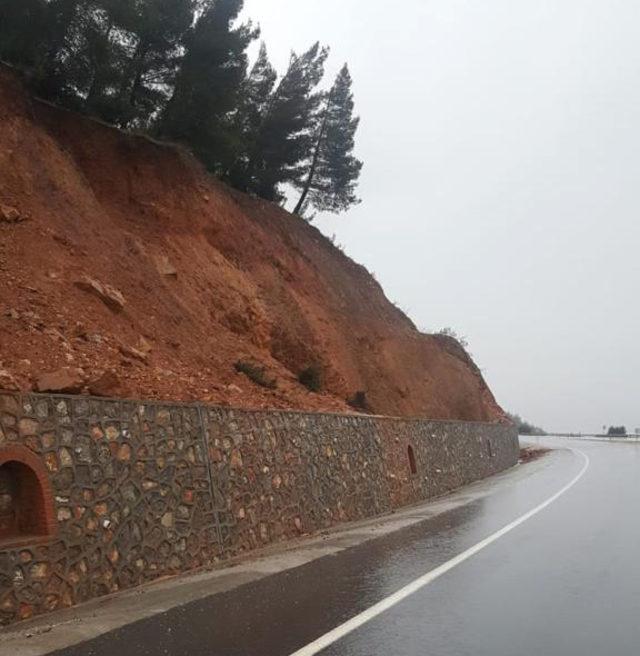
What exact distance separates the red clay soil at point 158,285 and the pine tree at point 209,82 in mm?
966

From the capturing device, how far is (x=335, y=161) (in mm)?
34281

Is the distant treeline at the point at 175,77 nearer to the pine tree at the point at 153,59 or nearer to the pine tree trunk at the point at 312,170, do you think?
the pine tree at the point at 153,59

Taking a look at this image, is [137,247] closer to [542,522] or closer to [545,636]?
[542,522]

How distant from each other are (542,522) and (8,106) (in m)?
14.5

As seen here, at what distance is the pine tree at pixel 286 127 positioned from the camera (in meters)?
29.5

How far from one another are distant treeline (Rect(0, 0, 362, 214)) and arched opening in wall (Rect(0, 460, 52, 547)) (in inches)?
541

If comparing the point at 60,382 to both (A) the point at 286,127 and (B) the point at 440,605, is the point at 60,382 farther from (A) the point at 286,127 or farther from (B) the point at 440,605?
(A) the point at 286,127

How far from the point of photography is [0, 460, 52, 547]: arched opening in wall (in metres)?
7.55

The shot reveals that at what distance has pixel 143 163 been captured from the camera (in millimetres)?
21297

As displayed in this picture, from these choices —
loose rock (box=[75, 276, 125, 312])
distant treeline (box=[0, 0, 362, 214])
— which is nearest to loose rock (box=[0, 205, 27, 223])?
loose rock (box=[75, 276, 125, 312])

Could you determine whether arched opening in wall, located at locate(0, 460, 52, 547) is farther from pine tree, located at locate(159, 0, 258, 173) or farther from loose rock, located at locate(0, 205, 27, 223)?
pine tree, located at locate(159, 0, 258, 173)

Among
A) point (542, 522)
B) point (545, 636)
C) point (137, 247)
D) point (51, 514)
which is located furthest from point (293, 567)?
point (137, 247)

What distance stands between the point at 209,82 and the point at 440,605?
1782 cm

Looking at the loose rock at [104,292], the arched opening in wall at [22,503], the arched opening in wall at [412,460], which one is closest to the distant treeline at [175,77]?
the loose rock at [104,292]
